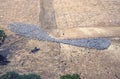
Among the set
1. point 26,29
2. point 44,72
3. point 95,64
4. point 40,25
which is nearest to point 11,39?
point 26,29

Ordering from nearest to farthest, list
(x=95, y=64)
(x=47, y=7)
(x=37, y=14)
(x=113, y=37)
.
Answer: (x=95, y=64) < (x=113, y=37) < (x=37, y=14) < (x=47, y=7)

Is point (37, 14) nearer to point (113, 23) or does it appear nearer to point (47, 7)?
point (47, 7)

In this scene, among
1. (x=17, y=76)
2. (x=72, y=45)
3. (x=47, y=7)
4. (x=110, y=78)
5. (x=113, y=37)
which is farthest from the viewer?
(x=47, y=7)

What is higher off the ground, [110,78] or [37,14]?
[37,14]

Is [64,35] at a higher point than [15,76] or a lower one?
higher

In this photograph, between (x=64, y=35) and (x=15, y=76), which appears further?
(x=64, y=35)

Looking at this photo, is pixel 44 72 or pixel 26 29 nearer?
pixel 44 72

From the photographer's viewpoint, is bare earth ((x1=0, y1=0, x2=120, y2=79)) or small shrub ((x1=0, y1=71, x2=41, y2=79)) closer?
small shrub ((x1=0, y1=71, x2=41, y2=79))

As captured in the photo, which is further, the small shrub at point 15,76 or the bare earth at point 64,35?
the bare earth at point 64,35
